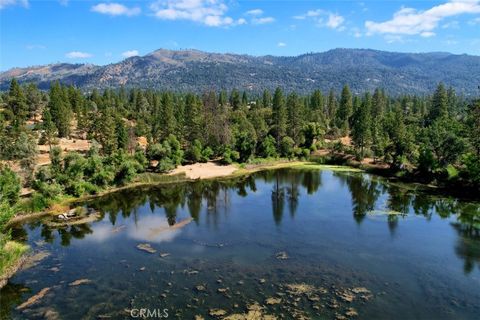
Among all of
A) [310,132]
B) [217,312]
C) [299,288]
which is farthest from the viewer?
[310,132]

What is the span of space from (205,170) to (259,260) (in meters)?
48.4

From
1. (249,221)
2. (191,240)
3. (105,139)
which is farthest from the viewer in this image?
(105,139)

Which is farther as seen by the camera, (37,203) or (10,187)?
(37,203)

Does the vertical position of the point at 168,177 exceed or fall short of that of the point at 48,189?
it falls short

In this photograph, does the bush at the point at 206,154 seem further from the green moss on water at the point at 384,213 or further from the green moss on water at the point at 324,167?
the green moss on water at the point at 384,213

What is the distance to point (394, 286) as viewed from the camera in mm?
35406

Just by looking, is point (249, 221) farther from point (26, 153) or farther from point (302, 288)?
point (26, 153)

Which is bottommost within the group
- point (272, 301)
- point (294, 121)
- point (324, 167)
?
point (324, 167)

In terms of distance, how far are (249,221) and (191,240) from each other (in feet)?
32.5

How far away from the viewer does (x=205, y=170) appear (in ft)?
289

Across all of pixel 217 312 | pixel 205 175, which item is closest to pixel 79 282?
pixel 217 312

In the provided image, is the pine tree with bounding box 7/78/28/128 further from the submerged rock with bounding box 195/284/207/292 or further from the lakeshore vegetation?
the submerged rock with bounding box 195/284/207/292

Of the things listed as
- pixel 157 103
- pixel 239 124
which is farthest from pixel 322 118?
pixel 157 103

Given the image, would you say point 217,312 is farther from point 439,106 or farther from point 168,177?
point 439,106
